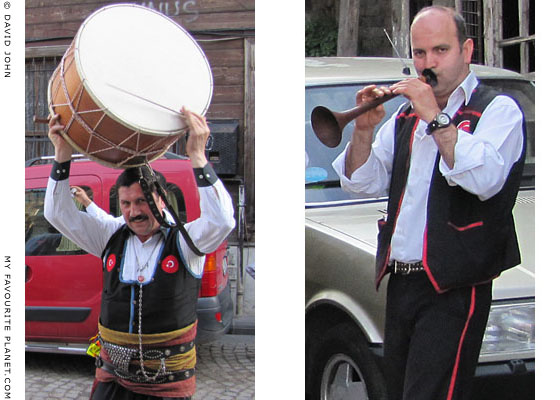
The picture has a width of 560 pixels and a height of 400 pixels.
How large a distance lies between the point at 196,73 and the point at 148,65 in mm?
188

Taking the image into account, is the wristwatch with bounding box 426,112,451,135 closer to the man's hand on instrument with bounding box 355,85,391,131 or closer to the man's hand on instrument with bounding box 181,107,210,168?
the man's hand on instrument with bounding box 355,85,391,131

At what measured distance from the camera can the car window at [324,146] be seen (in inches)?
101

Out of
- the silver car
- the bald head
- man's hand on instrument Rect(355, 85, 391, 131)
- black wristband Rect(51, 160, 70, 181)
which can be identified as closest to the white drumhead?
black wristband Rect(51, 160, 70, 181)

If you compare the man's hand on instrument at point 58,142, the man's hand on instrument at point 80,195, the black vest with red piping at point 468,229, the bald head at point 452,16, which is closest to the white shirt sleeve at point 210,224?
the man's hand on instrument at point 80,195

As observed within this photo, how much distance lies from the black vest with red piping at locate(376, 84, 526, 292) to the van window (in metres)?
0.96

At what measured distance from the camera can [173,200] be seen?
2.72 meters

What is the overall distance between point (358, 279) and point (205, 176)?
71cm

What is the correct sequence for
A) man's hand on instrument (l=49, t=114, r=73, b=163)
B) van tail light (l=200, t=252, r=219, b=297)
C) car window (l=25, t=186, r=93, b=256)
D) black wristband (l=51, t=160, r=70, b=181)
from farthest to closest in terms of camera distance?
car window (l=25, t=186, r=93, b=256), van tail light (l=200, t=252, r=219, b=297), black wristband (l=51, t=160, r=70, b=181), man's hand on instrument (l=49, t=114, r=73, b=163)

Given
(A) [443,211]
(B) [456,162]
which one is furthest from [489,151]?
(A) [443,211]

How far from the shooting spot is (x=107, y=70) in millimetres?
2453

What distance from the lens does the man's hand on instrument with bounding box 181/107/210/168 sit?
253cm
